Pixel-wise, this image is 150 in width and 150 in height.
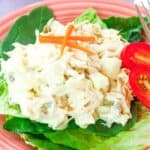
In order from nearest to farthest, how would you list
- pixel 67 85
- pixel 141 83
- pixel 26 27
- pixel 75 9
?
pixel 67 85 → pixel 141 83 → pixel 26 27 → pixel 75 9

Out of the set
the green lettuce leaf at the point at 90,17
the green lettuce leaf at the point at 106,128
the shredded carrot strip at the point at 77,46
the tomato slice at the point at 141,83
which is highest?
the shredded carrot strip at the point at 77,46

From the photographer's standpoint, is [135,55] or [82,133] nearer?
[82,133]

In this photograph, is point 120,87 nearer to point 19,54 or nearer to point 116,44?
point 116,44

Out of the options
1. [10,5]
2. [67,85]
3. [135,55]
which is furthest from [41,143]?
[10,5]

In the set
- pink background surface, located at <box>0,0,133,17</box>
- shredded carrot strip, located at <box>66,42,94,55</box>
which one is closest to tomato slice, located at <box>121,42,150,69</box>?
shredded carrot strip, located at <box>66,42,94,55</box>

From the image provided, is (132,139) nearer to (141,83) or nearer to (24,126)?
(141,83)

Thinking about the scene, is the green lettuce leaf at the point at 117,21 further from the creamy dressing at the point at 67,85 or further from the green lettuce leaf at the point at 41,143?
the green lettuce leaf at the point at 41,143

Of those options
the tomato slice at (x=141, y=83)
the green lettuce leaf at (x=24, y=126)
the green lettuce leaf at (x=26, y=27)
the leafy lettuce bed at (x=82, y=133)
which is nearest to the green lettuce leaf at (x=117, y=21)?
the green lettuce leaf at (x=26, y=27)
